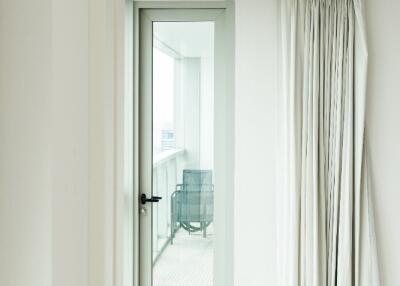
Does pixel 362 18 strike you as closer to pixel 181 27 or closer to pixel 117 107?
pixel 181 27

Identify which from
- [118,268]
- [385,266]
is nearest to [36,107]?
[118,268]

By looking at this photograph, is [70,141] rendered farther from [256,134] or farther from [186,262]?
[186,262]

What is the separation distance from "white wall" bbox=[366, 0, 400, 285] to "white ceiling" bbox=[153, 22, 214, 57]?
947 millimetres

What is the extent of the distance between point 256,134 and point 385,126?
705 mm

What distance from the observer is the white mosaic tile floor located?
9.59ft

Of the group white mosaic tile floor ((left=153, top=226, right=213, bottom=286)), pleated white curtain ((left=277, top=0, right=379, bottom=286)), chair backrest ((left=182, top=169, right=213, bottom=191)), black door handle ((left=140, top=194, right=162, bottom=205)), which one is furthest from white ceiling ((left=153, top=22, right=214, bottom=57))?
white mosaic tile floor ((left=153, top=226, right=213, bottom=286))

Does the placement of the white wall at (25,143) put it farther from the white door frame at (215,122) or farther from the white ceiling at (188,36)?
the white ceiling at (188,36)

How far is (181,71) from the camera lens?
297cm

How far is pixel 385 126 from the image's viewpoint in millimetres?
2518

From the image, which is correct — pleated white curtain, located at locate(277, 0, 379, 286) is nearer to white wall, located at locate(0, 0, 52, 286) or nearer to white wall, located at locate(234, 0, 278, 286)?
white wall, located at locate(234, 0, 278, 286)

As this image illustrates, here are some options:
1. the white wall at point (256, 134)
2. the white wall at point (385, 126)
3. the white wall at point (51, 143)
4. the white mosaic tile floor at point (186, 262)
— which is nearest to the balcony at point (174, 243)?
the white mosaic tile floor at point (186, 262)

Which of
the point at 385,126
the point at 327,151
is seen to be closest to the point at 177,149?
the point at 327,151

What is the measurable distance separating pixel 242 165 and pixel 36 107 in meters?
2.38

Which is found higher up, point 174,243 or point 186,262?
point 174,243
